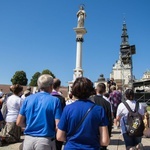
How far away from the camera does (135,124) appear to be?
489 cm

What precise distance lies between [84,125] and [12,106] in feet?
16.5

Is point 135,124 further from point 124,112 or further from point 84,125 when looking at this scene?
point 84,125

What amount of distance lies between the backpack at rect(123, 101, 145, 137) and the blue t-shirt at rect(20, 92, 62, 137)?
6.17ft

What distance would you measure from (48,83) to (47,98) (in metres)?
0.29

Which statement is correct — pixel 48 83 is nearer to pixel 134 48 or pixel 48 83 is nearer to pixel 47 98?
pixel 47 98

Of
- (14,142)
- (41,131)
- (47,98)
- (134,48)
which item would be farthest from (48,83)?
(134,48)

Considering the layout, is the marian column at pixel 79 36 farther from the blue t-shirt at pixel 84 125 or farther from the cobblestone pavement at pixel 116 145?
the blue t-shirt at pixel 84 125

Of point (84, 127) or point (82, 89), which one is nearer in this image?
point (84, 127)

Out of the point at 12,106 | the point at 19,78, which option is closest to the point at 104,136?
the point at 12,106

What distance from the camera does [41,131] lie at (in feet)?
12.0

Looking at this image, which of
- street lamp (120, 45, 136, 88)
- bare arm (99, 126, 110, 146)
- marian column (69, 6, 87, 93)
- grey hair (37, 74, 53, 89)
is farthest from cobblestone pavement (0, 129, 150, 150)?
marian column (69, 6, 87, 93)

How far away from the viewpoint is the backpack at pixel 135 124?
4.88m

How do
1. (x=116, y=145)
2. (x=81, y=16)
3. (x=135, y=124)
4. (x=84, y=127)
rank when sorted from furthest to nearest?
(x=81, y=16) < (x=116, y=145) < (x=135, y=124) < (x=84, y=127)

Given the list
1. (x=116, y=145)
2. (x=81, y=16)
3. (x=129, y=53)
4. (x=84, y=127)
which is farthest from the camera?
(x=81, y=16)
